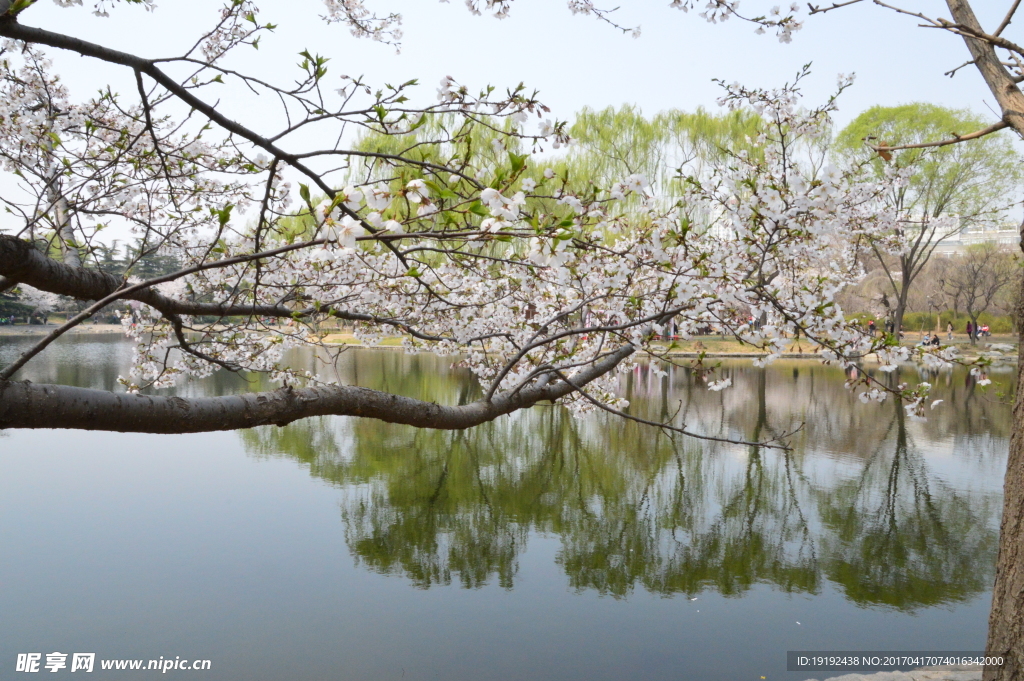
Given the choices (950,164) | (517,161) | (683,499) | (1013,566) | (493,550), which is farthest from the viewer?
(950,164)

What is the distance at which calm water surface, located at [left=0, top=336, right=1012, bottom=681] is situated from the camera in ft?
13.3

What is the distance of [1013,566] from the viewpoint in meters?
2.25

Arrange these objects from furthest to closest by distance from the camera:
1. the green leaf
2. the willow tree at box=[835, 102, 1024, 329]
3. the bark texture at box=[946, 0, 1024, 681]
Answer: the willow tree at box=[835, 102, 1024, 329] → the bark texture at box=[946, 0, 1024, 681] → the green leaf

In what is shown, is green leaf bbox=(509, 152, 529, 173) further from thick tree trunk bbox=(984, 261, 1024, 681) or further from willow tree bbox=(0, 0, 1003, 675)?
thick tree trunk bbox=(984, 261, 1024, 681)

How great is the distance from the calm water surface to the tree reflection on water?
36 mm

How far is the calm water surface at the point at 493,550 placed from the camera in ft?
13.3

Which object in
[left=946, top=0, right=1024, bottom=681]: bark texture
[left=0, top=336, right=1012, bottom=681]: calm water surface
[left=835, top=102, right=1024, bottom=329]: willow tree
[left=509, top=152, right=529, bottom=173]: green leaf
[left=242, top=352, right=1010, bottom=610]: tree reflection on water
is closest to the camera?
[left=509, top=152, right=529, bottom=173]: green leaf

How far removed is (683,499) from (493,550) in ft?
8.27

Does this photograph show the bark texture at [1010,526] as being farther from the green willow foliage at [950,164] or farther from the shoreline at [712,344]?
the green willow foliage at [950,164]

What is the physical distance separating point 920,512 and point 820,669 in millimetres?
3637

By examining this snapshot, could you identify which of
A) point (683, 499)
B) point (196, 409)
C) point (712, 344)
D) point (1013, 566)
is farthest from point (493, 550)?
point (712, 344)

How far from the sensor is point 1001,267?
2480cm

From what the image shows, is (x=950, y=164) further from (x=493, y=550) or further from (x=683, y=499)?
(x=493, y=550)

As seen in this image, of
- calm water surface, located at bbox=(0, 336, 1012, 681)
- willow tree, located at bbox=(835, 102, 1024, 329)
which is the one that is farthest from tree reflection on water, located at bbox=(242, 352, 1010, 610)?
willow tree, located at bbox=(835, 102, 1024, 329)
